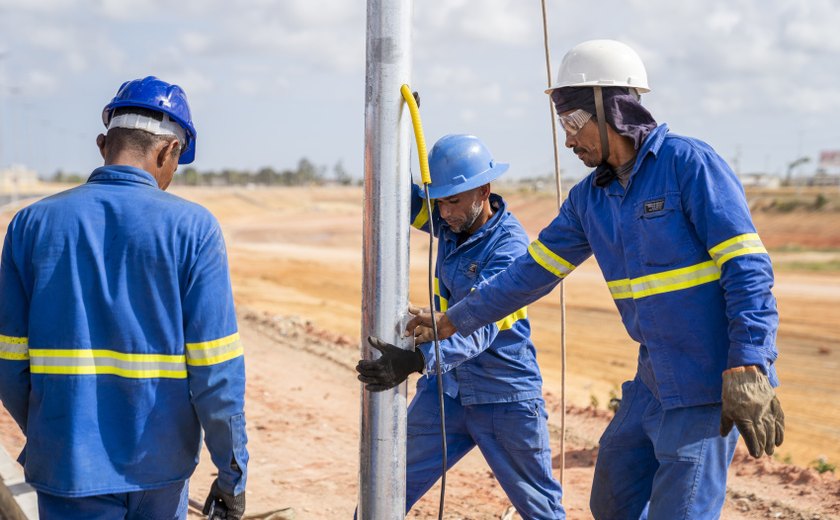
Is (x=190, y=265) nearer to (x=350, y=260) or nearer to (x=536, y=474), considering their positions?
(x=536, y=474)

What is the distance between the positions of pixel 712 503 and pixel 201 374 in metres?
1.79

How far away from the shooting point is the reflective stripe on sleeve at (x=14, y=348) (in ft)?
9.19

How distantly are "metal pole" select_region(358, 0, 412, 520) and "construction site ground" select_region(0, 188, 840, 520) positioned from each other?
2561 mm

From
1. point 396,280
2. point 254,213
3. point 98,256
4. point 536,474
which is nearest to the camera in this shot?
point 98,256

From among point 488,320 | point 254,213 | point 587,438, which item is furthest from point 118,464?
point 254,213

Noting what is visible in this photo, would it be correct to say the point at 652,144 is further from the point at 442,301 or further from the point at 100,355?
the point at 100,355

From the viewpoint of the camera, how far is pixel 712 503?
119 inches

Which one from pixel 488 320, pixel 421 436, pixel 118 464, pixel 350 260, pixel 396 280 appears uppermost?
pixel 396 280

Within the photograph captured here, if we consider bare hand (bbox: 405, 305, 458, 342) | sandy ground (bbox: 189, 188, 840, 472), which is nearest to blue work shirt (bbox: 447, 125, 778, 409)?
bare hand (bbox: 405, 305, 458, 342)

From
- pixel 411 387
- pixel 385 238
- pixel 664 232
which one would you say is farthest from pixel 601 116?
pixel 411 387

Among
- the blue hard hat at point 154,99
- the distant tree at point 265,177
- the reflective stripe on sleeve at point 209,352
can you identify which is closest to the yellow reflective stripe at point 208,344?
the reflective stripe on sleeve at point 209,352

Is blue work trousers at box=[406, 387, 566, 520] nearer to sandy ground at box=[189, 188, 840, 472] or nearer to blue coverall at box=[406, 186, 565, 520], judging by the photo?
blue coverall at box=[406, 186, 565, 520]

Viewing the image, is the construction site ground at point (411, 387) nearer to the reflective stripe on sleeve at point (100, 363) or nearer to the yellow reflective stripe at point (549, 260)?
the yellow reflective stripe at point (549, 260)

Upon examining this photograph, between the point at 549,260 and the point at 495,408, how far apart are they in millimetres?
818
